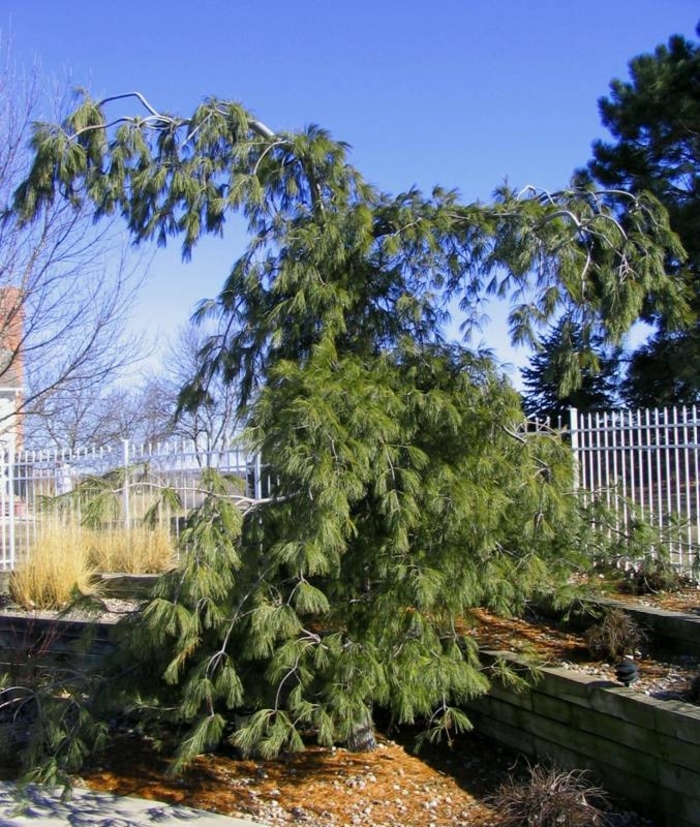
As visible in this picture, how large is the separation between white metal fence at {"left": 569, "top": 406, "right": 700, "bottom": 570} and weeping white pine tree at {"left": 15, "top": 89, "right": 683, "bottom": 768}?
217 cm

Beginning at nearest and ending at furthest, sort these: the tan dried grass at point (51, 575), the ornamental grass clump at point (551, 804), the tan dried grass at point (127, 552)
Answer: the ornamental grass clump at point (551, 804) → the tan dried grass at point (51, 575) → the tan dried grass at point (127, 552)

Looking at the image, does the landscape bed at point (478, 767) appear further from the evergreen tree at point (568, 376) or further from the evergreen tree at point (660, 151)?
the evergreen tree at point (660, 151)

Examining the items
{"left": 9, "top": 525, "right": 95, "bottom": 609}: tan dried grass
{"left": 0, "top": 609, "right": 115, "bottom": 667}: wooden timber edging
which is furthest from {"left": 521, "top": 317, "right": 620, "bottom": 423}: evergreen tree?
{"left": 9, "top": 525, "right": 95, "bottom": 609}: tan dried grass

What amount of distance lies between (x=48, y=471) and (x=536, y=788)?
8674 mm

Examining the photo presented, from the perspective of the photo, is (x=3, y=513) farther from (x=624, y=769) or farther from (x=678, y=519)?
(x=624, y=769)

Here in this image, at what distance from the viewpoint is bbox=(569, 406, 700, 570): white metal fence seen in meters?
8.14

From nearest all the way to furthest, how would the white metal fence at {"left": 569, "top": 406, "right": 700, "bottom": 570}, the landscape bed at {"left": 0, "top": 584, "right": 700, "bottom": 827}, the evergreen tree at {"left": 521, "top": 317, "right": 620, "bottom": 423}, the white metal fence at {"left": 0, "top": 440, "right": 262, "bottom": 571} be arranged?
the landscape bed at {"left": 0, "top": 584, "right": 700, "bottom": 827} < the evergreen tree at {"left": 521, "top": 317, "right": 620, "bottom": 423} < the white metal fence at {"left": 569, "top": 406, "right": 700, "bottom": 570} < the white metal fence at {"left": 0, "top": 440, "right": 262, "bottom": 571}

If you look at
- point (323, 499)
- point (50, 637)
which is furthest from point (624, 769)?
point (50, 637)

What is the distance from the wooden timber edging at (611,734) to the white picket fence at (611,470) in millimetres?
1534

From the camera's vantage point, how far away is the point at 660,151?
1545 centimetres

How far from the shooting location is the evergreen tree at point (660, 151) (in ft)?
48.3

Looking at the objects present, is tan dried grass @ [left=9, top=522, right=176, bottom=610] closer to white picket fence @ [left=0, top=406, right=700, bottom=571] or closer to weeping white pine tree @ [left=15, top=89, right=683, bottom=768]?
white picket fence @ [left=0, top=406, right=700, bottom=571]

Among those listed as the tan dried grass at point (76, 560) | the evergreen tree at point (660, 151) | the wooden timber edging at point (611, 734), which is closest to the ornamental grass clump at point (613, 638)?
the wooden timber edging at point (611, 734)

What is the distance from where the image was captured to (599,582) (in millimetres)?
6934
